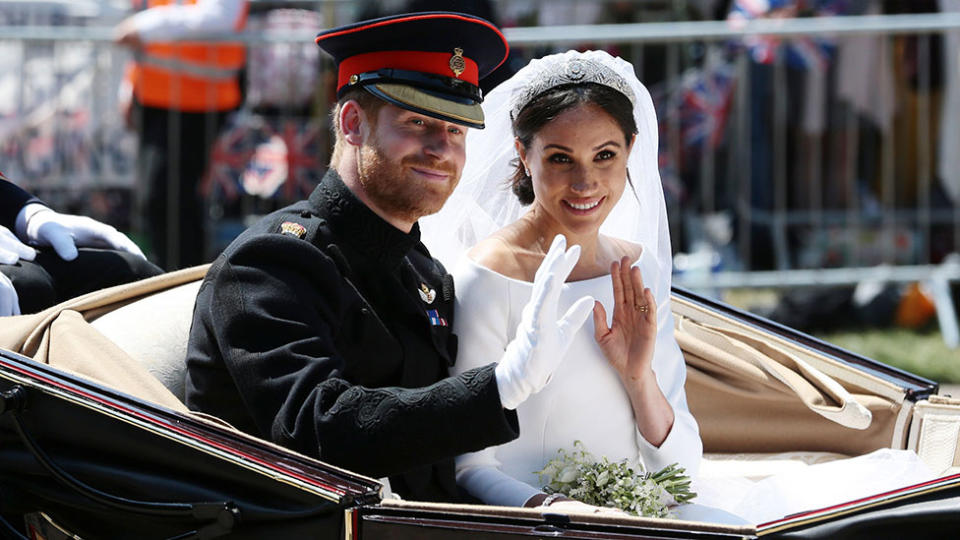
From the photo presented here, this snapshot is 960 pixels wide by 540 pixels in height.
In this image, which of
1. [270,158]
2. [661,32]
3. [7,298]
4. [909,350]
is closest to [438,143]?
[7,298]

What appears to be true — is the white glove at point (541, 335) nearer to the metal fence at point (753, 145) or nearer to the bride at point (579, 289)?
the bride at point (579, 289)

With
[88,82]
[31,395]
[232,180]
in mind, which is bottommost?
[31,395]

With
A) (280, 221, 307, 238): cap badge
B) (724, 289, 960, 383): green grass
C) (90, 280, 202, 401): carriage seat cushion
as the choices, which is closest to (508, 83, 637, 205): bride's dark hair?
(280, 221, 307, 238): cap badge

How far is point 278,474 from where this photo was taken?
2162mm

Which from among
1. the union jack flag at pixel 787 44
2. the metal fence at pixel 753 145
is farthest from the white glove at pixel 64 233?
the union jack flag at pixel 787 44

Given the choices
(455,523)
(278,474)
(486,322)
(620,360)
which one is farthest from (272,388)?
(620,360)

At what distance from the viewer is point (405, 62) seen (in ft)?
8.36

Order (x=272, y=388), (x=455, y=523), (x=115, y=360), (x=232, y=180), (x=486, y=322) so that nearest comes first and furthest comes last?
(x=455, y=523), (x=272, y=388), (x=115, y=360), (x=486, y=322), (x=232, y=180)

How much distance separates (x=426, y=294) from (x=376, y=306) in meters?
0.16

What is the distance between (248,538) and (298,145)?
5.53m

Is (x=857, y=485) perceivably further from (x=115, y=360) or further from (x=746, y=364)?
(x=115, y=360)

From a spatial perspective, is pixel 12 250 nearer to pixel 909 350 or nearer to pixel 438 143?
pixel 438 143

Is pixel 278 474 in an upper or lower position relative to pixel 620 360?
lower

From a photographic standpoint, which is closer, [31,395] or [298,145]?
[31,395]
